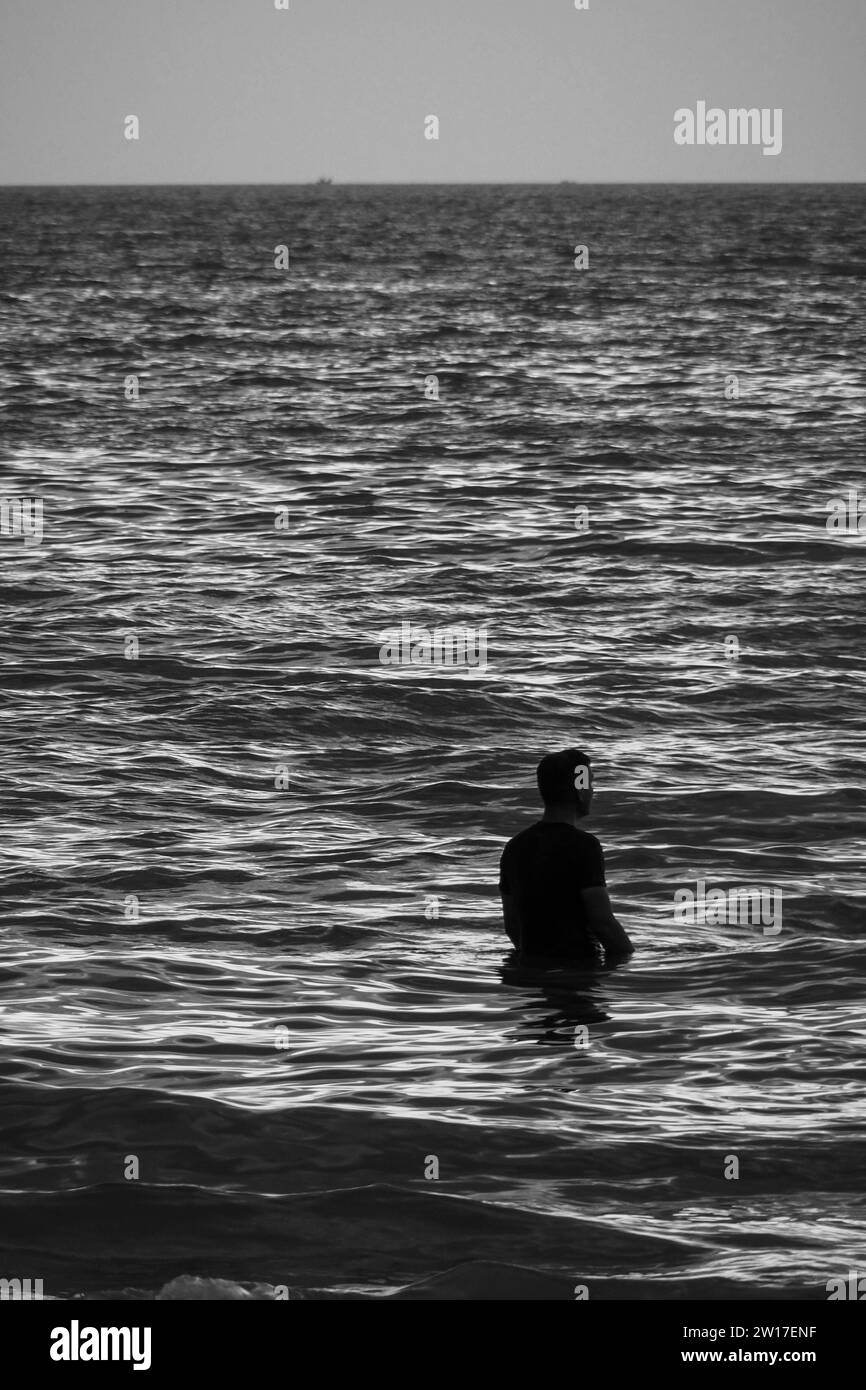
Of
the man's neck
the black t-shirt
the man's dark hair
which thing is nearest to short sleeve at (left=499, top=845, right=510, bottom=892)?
the black t-shirt

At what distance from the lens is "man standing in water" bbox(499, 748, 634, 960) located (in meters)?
9.40

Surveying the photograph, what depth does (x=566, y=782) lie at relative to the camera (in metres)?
9.42

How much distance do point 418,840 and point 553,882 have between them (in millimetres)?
3216

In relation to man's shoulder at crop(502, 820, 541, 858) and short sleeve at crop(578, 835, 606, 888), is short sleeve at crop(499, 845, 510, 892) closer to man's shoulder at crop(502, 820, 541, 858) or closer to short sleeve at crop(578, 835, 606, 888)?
man's shoulder at crop(502, 820, 541, 858)

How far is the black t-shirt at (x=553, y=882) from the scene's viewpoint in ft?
30.9

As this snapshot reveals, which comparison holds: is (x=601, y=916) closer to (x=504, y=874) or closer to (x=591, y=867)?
(x=591, y=867)

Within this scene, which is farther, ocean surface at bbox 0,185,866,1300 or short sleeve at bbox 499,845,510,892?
short sleeve at bbox 499,845,510,892

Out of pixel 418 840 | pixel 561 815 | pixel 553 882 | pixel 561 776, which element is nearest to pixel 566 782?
pixel 561 776

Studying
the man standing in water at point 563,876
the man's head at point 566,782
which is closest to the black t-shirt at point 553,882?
the man standing in water at point 563,876

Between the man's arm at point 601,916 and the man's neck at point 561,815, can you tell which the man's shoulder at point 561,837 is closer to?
the man's neck at point 561,815

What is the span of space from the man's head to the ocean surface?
2.94 feet

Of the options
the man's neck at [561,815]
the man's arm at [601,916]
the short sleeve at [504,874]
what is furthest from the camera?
the short sleeve at [504,874]
